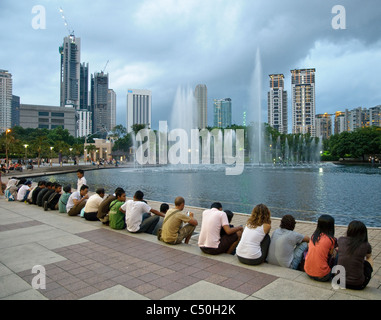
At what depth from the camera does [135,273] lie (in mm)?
5516

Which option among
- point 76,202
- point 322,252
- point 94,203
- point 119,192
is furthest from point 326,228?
point 76,202

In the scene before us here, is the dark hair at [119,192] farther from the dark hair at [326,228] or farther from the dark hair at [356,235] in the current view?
the dark hair at [356,235]

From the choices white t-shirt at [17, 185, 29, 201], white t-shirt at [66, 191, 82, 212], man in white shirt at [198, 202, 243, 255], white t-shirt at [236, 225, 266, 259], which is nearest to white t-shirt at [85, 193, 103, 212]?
white t-shirt at [66, 191, 82, 212]

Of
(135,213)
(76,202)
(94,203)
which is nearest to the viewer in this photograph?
(135,213)

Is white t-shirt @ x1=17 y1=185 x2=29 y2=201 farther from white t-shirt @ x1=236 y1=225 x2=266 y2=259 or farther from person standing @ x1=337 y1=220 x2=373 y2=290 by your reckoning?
person standing @ x1=337 y1=220 x2=373 y2=290

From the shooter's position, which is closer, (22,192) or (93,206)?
(93,206)

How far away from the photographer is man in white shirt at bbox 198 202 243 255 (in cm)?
634

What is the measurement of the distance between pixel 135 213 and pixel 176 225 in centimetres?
162

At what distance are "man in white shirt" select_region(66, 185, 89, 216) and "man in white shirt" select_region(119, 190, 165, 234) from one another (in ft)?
9.97

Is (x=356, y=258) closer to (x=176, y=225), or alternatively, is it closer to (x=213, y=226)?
(x=213, y=226)

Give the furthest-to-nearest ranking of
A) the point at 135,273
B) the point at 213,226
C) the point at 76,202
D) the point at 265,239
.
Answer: the point at 76,202, the point at 213,226, the point at 265,239, the point at 135,273
